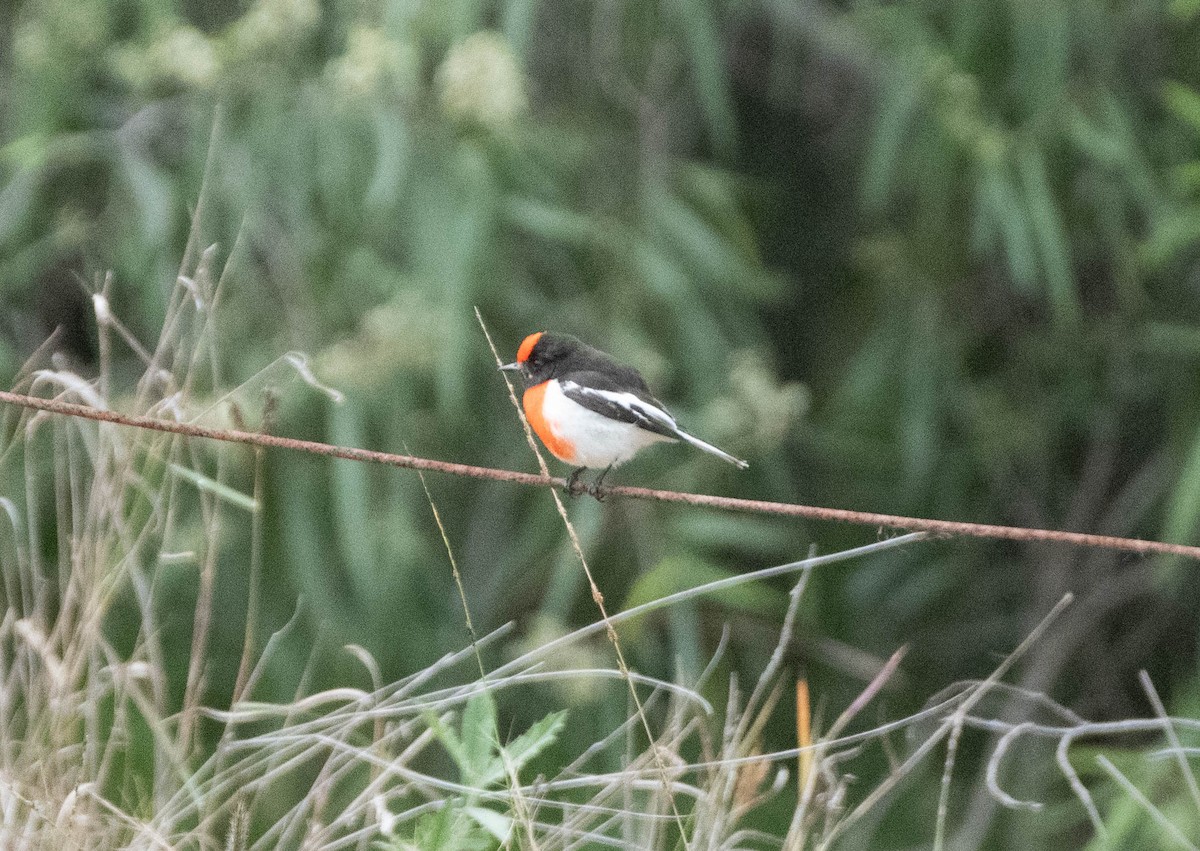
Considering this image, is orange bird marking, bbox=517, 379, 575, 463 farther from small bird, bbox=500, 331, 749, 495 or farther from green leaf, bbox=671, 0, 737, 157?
green leaf, bbox=671, 0, 737, 157

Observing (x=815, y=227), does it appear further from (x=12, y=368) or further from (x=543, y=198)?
(x=12, y=368)

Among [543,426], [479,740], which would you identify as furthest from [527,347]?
[479,740]

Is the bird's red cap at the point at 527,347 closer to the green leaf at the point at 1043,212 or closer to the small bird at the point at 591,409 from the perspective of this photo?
the small bird at the point at 591,409

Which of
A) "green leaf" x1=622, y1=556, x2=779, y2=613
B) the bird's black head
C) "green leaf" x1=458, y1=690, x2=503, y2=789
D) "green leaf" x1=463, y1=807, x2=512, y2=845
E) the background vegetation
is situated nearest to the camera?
"green leaf" x1=463, y1=807, x2=512, y2=845

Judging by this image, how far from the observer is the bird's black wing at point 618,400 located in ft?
7.88

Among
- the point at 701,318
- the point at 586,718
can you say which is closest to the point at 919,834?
the point at 586,718

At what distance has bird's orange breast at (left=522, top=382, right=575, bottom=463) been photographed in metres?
2.48

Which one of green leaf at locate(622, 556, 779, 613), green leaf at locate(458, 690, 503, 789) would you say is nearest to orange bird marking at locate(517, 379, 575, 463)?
green leaf at locate(622, 556, 779, 613)

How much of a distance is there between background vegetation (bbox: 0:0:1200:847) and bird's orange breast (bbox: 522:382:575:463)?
0.43 metres

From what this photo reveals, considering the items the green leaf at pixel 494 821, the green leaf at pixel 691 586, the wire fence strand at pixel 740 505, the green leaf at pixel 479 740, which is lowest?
the green leaf at pixel 691 586

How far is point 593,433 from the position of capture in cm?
243

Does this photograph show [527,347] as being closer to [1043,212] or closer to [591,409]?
[591,409]

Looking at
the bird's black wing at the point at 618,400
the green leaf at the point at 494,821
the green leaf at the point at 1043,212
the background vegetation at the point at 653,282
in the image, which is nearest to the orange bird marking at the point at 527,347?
the bird's black wing at the point at 618,400

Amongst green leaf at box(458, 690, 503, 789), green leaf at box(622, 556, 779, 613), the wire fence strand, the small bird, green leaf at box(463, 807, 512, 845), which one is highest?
the wire fence strand
